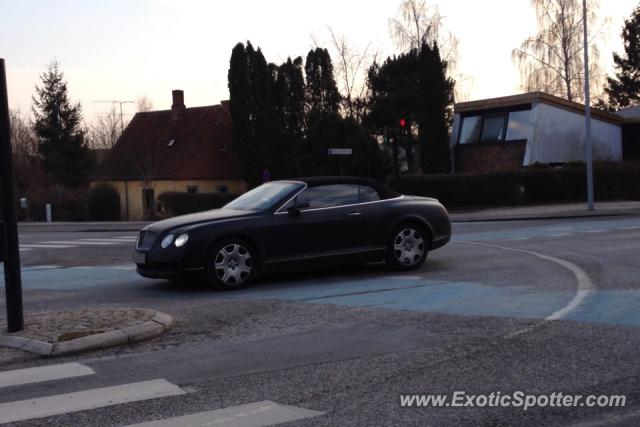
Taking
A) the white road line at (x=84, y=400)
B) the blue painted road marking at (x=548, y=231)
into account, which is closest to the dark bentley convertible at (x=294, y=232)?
the white road line at (x=84, y=400)

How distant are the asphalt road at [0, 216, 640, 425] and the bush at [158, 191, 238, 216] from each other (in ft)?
82.1

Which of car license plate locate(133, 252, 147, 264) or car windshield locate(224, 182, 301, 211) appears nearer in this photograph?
car license plate locate(133, 252, 147, 264)

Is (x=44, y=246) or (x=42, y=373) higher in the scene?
(x=44, y=246)

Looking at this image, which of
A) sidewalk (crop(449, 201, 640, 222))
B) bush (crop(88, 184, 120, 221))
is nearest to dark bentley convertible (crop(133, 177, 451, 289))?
sidewalk (crop(449, 201, 640, 222))

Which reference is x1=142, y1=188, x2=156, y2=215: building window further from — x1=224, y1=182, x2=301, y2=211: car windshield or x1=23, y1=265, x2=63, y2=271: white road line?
x1=224, y1=182, x2=301, y2=211: car windshield

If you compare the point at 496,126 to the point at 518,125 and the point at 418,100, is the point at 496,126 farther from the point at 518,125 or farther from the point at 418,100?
the point at 418,100

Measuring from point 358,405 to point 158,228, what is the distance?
228 inches

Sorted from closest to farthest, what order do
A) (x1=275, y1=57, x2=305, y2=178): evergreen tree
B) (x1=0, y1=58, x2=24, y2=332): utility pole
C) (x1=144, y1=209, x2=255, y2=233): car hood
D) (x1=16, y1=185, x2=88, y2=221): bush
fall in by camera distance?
(x1=0, y1=58, x2=24, y2=332): utility pole
(x1=144, y1=209, x2=255, y2=233): car hood
(x1=16, y1=185, x2=88, y2=221): bush
(x1=275, y1=57, x2=305, y2=178): evergreen tree

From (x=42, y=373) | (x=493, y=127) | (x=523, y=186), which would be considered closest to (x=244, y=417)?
(x=42, y=373)

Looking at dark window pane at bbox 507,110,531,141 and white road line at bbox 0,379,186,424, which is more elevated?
dark window pane at bbox 507,110,531,141

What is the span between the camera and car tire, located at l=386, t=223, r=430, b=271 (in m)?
11.0

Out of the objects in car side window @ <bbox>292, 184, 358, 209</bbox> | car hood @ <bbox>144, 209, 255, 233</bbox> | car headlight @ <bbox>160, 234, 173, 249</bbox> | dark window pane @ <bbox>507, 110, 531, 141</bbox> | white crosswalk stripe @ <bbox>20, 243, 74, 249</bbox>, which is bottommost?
white crosswalk stripe @ <bbox>20, 243, 74, 249</bbox>

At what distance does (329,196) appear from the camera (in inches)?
424

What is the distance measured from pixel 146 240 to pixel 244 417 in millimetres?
5793
